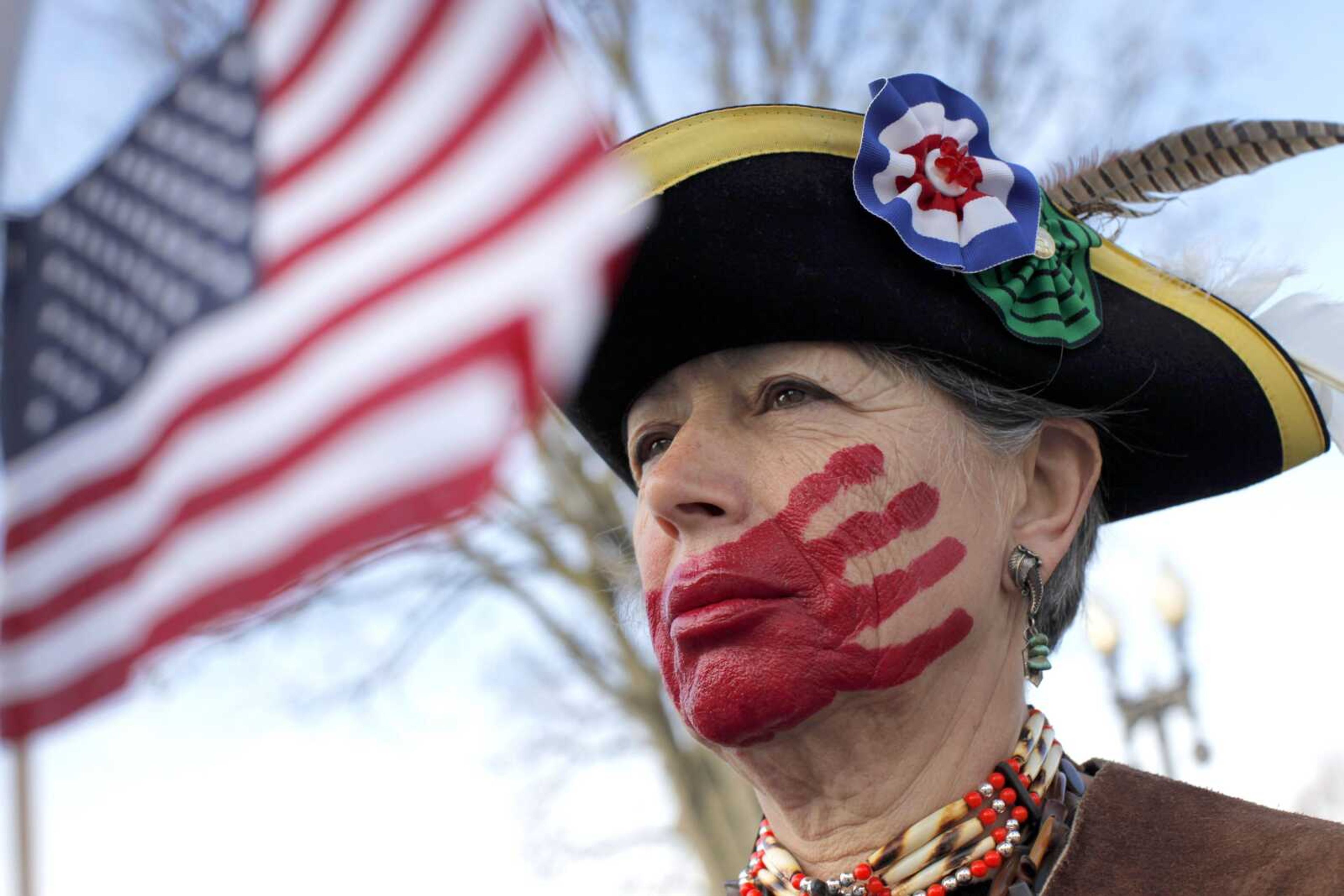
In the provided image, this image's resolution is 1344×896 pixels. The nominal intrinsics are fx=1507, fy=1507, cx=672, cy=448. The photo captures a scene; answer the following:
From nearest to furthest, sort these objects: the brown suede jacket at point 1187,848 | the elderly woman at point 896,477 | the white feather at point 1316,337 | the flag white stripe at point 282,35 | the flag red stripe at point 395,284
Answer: the flag red stripe at point 395,284, the flag white stripe at point 282,35, the brown suede jacket at point 1187,848, the elderly woman at point 896,477, the white feather at point 1316,337

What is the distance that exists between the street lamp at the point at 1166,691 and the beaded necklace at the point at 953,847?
6406mm

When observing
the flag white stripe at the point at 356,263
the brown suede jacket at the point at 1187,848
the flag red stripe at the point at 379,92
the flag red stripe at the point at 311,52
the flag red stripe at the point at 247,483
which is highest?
the flag red stripe at the point at 311,52

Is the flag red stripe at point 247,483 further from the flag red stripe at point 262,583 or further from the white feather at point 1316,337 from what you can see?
the white feather at point 1316,337

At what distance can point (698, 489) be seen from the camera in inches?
94.0

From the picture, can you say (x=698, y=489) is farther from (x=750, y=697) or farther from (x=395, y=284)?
(x=395, y=284)

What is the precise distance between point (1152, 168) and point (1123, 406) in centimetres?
51

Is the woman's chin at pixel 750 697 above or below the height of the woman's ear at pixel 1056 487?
below

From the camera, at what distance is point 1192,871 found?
2283mm

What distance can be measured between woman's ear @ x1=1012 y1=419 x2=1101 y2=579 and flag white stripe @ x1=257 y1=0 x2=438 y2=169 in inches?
50.9

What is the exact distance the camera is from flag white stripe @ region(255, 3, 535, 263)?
71.8 inches

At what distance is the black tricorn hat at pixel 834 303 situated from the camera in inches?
96.9

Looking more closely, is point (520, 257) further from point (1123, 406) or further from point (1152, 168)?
point (1152, 168)

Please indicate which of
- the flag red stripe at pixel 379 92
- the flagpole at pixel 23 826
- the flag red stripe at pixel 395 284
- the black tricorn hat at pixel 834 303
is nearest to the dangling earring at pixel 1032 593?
the black tricorn hat at pixel 834 303

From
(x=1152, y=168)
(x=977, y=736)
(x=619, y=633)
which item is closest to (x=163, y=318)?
(x=977, y=736)
